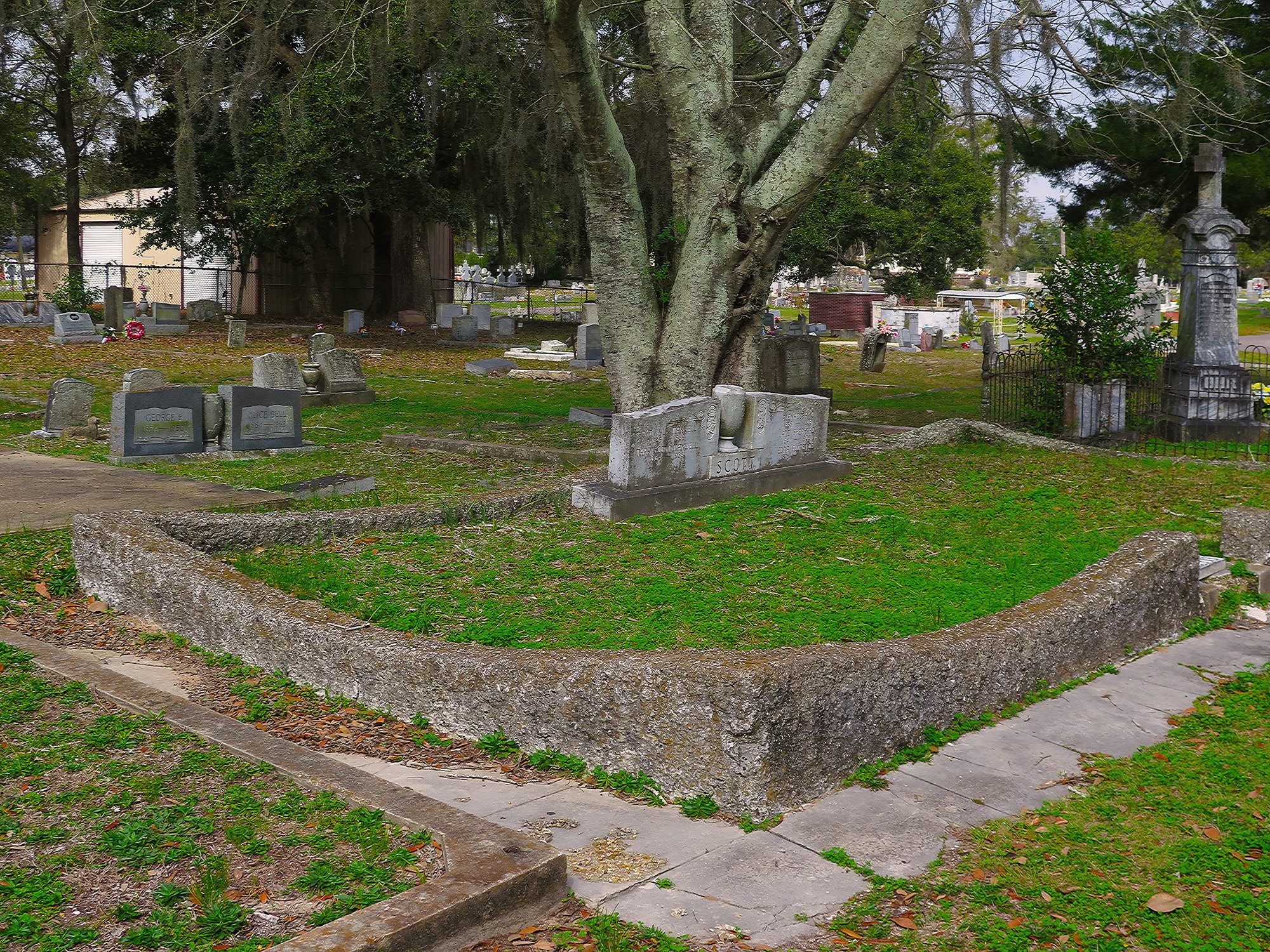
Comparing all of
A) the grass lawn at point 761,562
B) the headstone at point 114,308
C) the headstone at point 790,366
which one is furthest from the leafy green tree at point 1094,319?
the headstone at point 114,308

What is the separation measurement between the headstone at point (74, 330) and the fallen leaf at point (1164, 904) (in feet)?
78.3

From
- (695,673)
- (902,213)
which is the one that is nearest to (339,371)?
(695,673)

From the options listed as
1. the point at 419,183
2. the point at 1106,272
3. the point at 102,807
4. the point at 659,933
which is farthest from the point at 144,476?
the point at 419,183

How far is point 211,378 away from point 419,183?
9.12 meters

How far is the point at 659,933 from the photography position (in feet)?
11.4

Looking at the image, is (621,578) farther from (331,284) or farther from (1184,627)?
(331,284)

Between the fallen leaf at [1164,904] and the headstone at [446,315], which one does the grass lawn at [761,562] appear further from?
the headstone at [446,315]

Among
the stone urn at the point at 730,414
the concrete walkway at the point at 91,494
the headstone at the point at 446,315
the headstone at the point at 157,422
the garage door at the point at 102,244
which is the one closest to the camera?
the concrete walkway at the point at 91,494

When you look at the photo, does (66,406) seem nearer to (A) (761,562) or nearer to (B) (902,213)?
(A) (761,562)

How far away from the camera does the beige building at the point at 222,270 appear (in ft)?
104

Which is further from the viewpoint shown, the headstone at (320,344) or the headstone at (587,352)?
the headstone at (587,352)

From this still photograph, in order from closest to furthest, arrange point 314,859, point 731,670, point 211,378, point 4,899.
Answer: point 4,899, point 314,859, point 731,670, point 211,378

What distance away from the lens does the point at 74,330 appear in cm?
2338

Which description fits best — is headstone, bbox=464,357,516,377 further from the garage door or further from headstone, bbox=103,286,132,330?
the garage door
